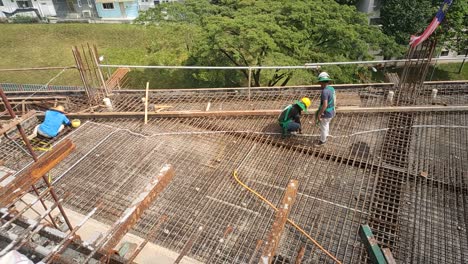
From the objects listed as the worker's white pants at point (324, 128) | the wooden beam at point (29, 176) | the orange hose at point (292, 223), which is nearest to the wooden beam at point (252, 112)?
the worker's white pants at point (324, 128)

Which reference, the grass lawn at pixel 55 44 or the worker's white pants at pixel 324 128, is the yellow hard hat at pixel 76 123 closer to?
the worker's white pants at pixel 324 128

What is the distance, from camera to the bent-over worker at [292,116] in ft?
23.4

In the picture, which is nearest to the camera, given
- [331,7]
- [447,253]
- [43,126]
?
[447,253]

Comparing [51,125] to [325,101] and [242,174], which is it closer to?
[242,174]

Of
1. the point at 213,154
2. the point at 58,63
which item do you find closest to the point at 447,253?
the point at 213,154

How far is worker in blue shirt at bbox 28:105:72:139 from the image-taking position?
7.69 meters

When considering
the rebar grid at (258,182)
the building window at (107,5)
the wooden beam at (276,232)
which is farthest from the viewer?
the building window at (107,5)

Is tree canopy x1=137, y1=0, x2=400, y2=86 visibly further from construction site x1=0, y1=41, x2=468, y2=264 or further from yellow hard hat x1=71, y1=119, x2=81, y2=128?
yellow hard hat x1=71, y1=119, x2=81, y2=128

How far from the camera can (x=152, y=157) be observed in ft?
23.3

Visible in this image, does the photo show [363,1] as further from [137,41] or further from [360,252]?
[360,252]

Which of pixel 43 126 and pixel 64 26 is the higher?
pixel 43 126

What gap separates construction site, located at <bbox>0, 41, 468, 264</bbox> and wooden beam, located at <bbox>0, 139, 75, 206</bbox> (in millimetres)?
19

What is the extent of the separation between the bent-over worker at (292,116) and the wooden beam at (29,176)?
4.84 metres

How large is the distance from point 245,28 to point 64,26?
1078 inches
